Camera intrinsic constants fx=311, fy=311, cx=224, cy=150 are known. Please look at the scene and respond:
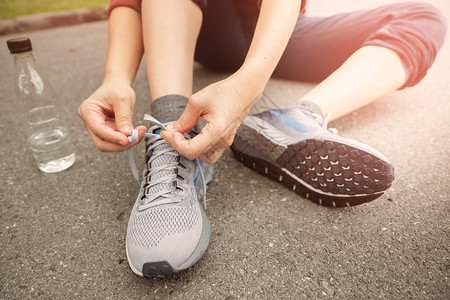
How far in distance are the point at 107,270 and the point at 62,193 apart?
0.39 meters

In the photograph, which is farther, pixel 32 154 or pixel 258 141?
pixel 32 154

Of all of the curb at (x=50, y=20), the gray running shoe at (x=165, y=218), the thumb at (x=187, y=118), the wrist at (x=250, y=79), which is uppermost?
the wrist at (x=250, y=79)

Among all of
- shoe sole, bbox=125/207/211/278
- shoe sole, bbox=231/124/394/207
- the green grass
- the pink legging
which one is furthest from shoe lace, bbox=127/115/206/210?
the green grass

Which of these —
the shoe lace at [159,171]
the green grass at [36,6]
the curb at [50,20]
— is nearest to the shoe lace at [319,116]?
the shoe lace at [159,171]

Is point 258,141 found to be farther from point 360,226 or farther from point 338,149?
point 360,226

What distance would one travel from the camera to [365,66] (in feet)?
3.28

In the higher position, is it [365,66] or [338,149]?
[365,66]

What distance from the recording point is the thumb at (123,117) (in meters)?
0.78

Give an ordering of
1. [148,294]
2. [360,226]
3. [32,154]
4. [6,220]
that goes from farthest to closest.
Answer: [32,154], [6,220], [360,226], [148,294]

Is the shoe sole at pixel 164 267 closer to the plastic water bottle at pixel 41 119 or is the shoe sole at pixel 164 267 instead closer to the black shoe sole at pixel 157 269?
the black shoe sole at pixel 157 269

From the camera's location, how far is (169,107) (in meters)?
0.87

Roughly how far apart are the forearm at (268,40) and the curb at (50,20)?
296cm

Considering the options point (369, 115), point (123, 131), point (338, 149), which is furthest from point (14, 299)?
point (369, 115)

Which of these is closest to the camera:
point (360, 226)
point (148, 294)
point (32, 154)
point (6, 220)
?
point (148, 294)
